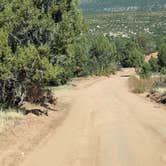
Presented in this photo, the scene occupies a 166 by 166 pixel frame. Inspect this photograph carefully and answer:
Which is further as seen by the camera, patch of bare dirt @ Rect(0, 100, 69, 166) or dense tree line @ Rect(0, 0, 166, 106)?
dense tree line @ Rect(0, 0, 166, 106)

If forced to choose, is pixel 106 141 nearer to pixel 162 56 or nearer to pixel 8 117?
pixel 8 117

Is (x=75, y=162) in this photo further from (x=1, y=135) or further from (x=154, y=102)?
(x=154, y=102)

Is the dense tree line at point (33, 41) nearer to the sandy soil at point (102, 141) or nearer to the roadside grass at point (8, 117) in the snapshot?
the roadside grass at point (8, 117)

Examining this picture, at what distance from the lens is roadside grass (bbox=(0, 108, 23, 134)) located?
21375mm

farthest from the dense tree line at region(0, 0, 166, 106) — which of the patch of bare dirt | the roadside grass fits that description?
the patch of bare dirt

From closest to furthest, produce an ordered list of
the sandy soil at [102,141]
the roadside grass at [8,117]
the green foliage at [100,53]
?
1. the sandy soil at [102,141]
2. the roadside grass at [8,117]
3. the green foliage at [100,53]

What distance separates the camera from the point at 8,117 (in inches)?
933

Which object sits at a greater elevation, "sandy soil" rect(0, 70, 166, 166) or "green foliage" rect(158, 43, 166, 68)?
"sandy soil" rect(0, 70, 166, 166)

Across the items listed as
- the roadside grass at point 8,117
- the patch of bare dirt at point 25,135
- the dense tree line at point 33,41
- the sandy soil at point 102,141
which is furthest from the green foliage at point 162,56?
the roadside grass at point 8,117

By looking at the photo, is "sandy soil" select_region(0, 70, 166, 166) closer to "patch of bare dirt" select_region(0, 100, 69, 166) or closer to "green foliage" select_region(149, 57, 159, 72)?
"patch of bare dirt" select_region(0, 100, 69, 166)

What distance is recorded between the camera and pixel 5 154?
16.4m

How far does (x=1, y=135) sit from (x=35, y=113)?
25.4 feet

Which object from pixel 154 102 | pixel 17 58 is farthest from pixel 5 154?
pixel 154 102

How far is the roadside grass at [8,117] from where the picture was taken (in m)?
21.4
